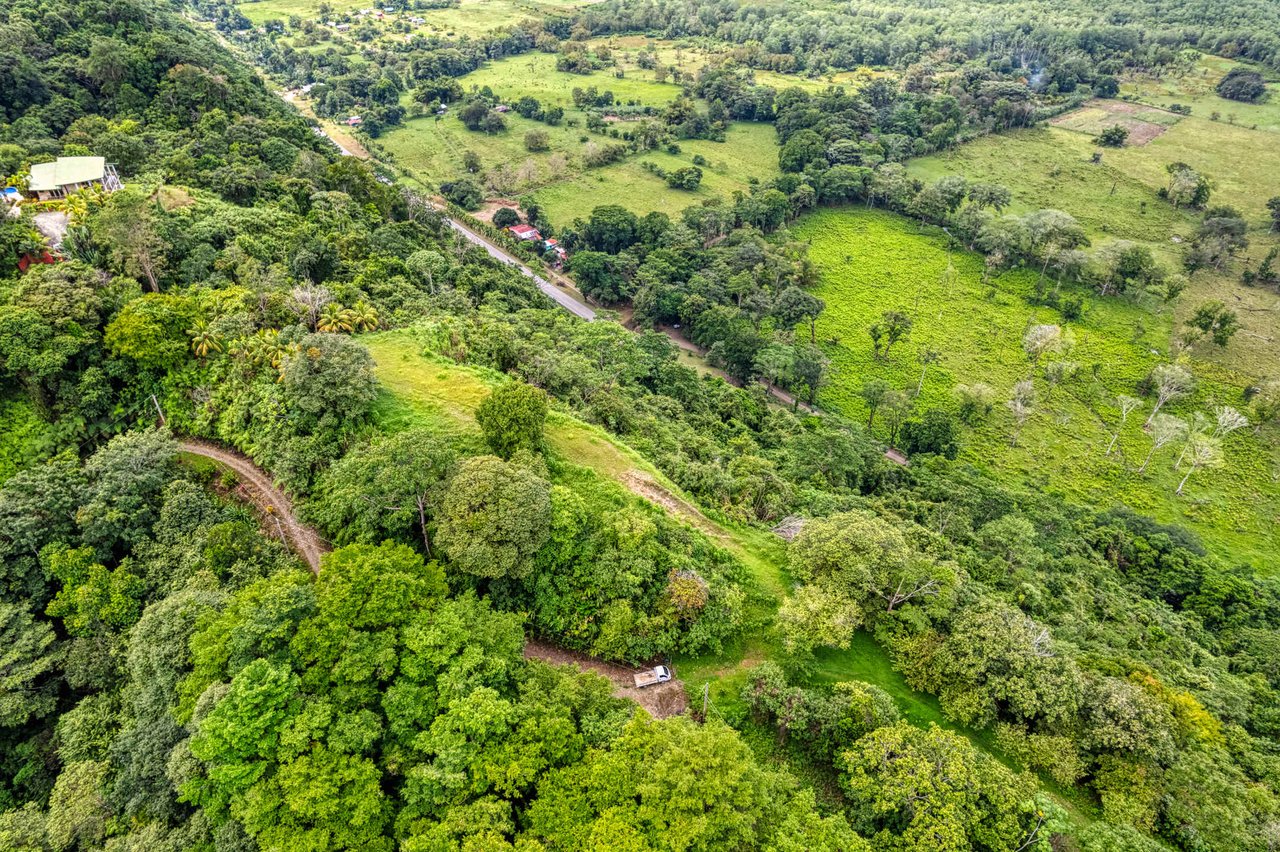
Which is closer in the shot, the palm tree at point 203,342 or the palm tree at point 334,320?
the palm tree at point 203,342

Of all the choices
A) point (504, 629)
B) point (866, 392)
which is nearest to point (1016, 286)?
point (866, 392)

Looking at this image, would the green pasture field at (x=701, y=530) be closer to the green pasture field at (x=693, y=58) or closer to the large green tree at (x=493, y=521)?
the large green tree at (x=493, y=521)

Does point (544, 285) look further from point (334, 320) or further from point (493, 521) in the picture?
point (493, 521)

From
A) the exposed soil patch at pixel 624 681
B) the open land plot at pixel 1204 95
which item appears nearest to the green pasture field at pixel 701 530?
the exposed soil patch at pixel 624 681

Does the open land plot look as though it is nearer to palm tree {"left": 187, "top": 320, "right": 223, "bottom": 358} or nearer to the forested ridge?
the forested ridge

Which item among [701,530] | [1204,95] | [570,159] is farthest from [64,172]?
[1204,95]

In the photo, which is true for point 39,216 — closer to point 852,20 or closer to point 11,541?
point 11,541

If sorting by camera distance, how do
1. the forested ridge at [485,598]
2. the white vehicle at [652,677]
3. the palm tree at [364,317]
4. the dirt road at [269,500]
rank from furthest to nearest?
1. the palm tree at [364,317]
2. the dirt road at [269,500]
3. the white vehicle at [652,677]
4. the forested ridge at [485,598]
